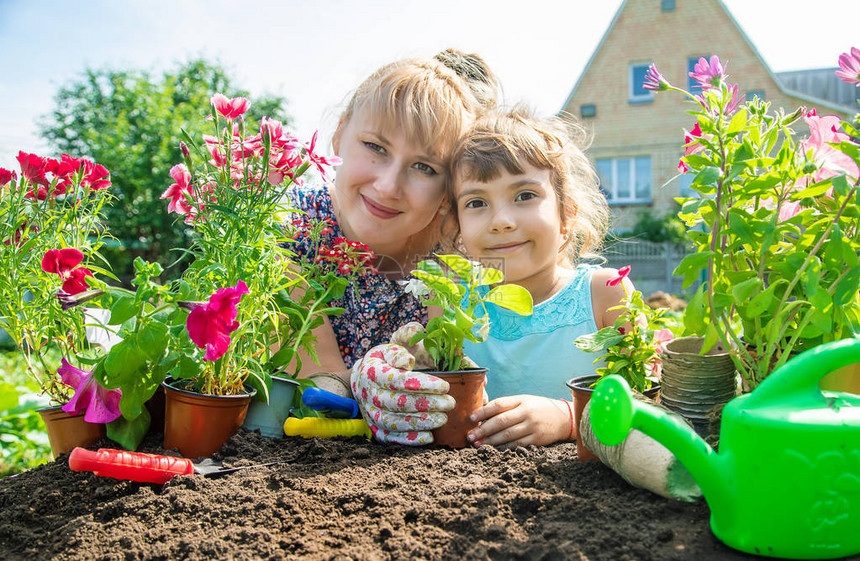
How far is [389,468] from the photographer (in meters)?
1.15

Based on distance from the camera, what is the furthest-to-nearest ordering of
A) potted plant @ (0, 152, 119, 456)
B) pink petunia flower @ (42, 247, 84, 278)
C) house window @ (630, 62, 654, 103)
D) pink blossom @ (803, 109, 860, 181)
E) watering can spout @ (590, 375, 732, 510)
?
house window @ (630, 62, 654, 103) → potted plant @ (0, 152, 119, 456) → pink petunia flower @ (42, 247, 84, 278) → pink blossom @ (803, 109, 860, 181) → watering can spout @ (590, 375, 732, 510)

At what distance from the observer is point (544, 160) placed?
6.73 feet

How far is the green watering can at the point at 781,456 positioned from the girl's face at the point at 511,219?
1.23m

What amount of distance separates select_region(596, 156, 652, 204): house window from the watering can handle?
1668 cm

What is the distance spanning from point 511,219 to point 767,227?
41.7 inches

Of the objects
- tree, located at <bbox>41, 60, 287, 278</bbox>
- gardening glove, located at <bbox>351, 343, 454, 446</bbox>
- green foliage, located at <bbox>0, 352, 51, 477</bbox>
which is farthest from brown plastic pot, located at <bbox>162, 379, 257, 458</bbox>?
tree, located at <bbox>41, 60, 287, 278</bbox>

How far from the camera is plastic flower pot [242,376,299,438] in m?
1.33

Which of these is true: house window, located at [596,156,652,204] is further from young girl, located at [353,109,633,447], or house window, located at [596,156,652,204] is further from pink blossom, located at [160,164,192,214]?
pink blossom, located at [160,164,192,214]

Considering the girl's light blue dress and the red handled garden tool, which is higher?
the red handled garden tool

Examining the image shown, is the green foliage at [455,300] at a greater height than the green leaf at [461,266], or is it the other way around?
the green leaf at [461,266]

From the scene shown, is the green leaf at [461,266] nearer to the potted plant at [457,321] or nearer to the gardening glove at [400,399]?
the potted plant at [457,321]

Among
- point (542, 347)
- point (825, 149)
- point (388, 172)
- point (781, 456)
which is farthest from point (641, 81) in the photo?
point (781, 456)

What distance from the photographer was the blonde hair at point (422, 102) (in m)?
Result: 2.01

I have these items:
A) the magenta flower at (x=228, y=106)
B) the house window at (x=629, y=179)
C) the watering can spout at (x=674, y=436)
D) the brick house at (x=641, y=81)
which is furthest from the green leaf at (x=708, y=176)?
the house window at (x=629, y=179)
